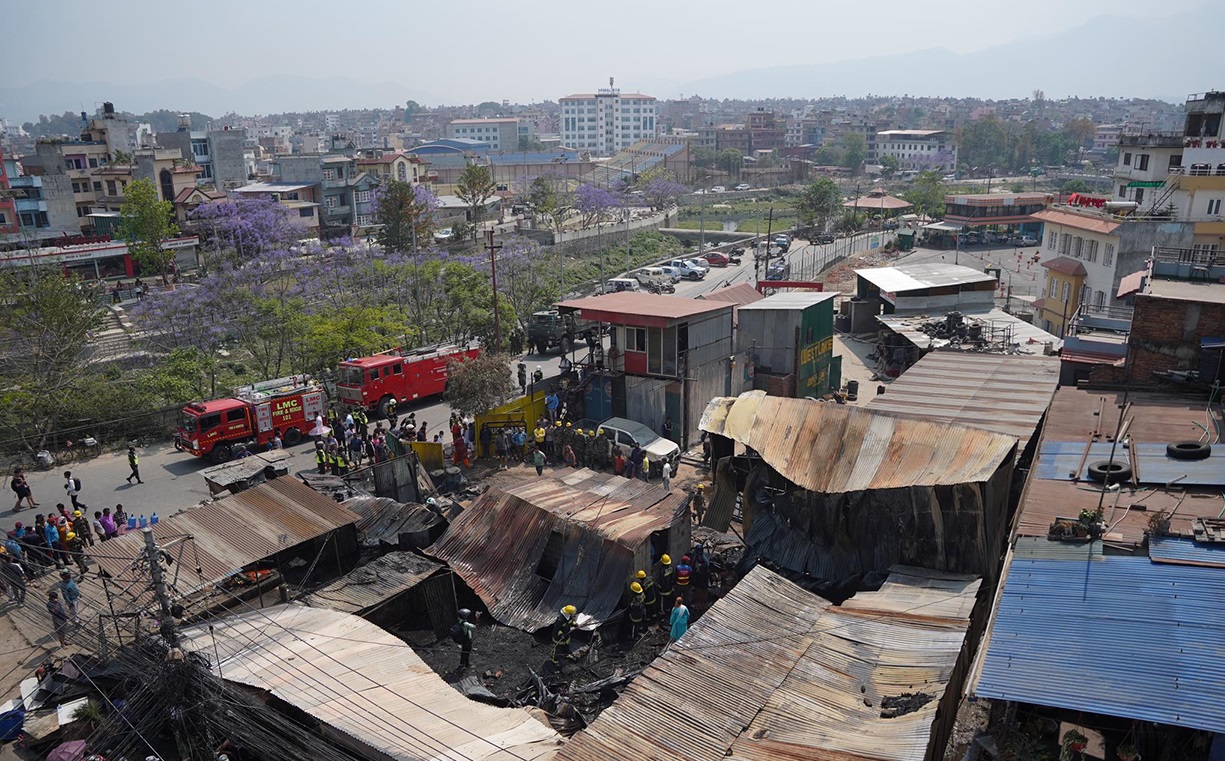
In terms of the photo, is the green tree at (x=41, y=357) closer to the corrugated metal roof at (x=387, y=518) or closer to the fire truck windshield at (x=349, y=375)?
the fire truck windshield at (x=349, y=375)

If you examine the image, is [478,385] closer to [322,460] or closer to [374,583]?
[322,460]

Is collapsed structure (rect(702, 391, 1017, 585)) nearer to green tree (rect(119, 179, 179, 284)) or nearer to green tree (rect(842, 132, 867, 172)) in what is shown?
green tree (rect(119, 179, 179, 284))

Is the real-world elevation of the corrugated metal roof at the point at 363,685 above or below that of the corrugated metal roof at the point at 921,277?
below

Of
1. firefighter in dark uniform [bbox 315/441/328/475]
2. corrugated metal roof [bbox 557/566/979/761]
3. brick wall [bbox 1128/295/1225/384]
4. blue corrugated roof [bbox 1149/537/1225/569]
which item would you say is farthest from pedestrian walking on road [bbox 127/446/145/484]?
brick wall [bbox 1128/295/1225/384]

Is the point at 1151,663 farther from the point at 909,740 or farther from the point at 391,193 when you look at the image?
the point at 391,193

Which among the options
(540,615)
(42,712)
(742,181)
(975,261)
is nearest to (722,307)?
(540,615)

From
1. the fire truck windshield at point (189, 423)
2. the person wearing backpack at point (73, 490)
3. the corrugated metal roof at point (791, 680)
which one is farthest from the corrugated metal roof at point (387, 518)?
the fire truck windshield at point (189, 423)

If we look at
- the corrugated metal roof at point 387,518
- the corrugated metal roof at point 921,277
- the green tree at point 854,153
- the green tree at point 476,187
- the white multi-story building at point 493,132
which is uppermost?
the white multi-story building at point 493,132
